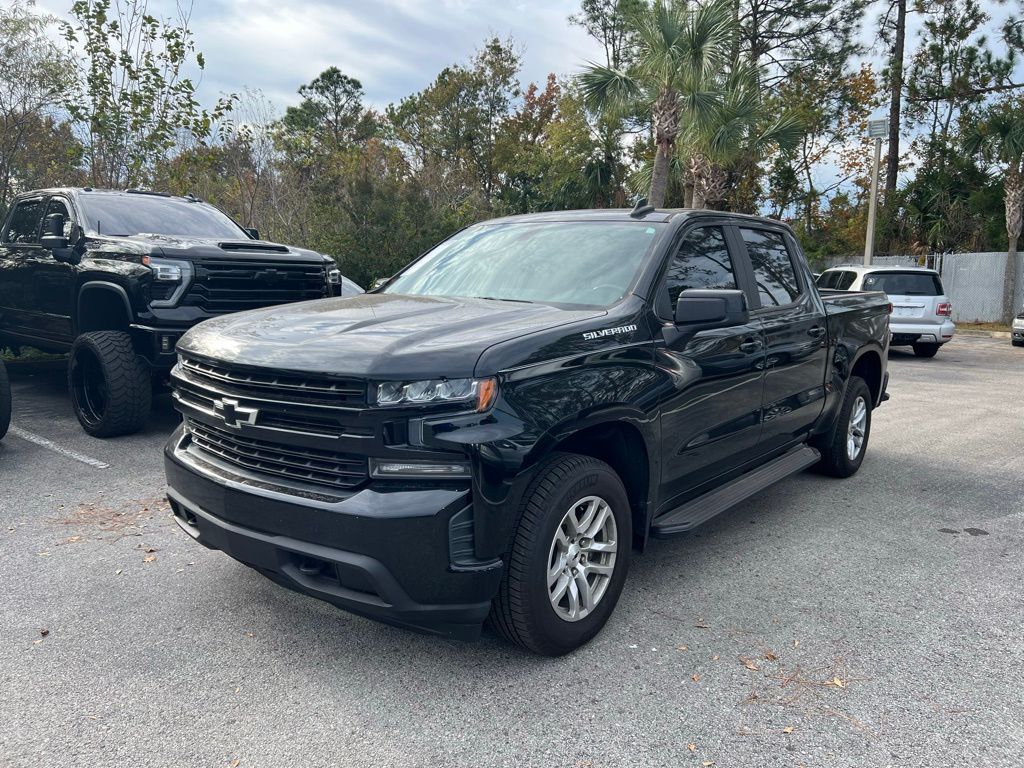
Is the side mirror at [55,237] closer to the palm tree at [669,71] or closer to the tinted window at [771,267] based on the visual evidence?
the tinted window at [771,267]

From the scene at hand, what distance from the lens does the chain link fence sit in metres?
21.9

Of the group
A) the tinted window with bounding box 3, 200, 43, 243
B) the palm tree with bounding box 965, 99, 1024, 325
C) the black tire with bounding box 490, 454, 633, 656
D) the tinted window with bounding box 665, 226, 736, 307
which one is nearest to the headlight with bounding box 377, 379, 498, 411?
the black tire with bounding box 490, 454, 633, 656

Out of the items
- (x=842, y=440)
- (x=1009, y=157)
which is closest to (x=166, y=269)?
(x=842, y=440)

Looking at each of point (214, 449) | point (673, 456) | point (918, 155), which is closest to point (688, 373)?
point (673, 456)

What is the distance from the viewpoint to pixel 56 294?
730cm

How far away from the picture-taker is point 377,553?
2672 millimetres

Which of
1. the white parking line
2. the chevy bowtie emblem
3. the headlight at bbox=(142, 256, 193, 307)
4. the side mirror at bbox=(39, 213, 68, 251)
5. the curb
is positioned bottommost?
the curb

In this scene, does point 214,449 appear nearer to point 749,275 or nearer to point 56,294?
point 749,275

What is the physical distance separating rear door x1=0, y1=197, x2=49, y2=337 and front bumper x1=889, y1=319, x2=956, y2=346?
13205 millimetres

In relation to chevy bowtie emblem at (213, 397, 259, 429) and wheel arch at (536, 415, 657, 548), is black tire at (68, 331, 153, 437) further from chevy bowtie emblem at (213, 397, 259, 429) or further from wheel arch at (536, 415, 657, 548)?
wheel arch at (536, 415, 657, 548)

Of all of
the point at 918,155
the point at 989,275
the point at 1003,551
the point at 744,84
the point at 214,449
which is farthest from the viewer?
the point at 918,155

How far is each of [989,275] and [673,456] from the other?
74.5ft

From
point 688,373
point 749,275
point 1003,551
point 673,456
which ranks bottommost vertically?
point 1003,551

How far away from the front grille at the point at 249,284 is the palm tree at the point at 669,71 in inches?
422
